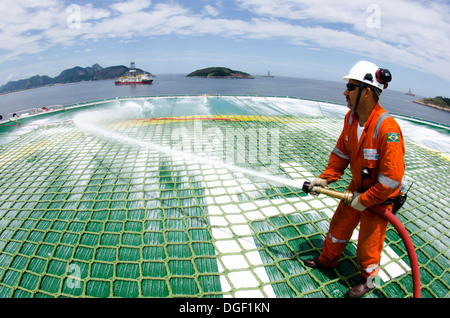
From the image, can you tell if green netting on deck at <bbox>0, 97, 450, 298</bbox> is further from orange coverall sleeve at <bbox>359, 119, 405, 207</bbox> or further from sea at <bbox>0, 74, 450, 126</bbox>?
sea at <bbox>0, 74, 450, 126</bbox>

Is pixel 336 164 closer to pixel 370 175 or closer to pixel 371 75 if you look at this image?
pixel 370 175

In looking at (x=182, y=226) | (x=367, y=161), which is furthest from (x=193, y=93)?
(x=367, y=161)

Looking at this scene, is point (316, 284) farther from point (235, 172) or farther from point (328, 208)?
point (235, 172)

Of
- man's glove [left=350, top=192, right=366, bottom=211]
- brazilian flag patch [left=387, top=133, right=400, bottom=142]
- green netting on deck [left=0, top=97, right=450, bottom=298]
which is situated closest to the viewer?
brazilian flag patch [left=387, top=133, right=400, bottom=142]

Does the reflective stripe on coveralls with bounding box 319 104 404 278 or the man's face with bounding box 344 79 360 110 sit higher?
the man's face with bounding box 344 79 360 110

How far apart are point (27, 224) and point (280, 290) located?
125 inches

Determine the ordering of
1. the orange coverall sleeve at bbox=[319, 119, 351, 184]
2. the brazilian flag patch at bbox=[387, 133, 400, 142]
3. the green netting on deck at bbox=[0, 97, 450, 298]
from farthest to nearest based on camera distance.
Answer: the green netting on deck at bbox=[0, 97, 450, 298] → the orange coverall sleeve at bbox=[319, 119, 351, 184] → the brazilian flag patch at bbox=[387, 133, 400, 142]

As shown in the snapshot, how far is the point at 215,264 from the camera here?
7.39 ft

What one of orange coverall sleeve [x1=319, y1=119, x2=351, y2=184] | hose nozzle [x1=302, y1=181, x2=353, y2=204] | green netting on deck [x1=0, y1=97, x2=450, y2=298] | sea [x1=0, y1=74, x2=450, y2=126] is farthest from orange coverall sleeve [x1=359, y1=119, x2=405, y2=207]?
sea [x1=0, y1=74, x2=450, y2=126]

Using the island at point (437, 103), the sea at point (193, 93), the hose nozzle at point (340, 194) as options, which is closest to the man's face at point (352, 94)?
the hose nozzle at point (340, 194)

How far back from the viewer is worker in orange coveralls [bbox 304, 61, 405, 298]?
4.74 ft

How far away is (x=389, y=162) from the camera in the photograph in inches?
56.2

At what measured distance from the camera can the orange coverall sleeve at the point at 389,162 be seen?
4.65 ft
